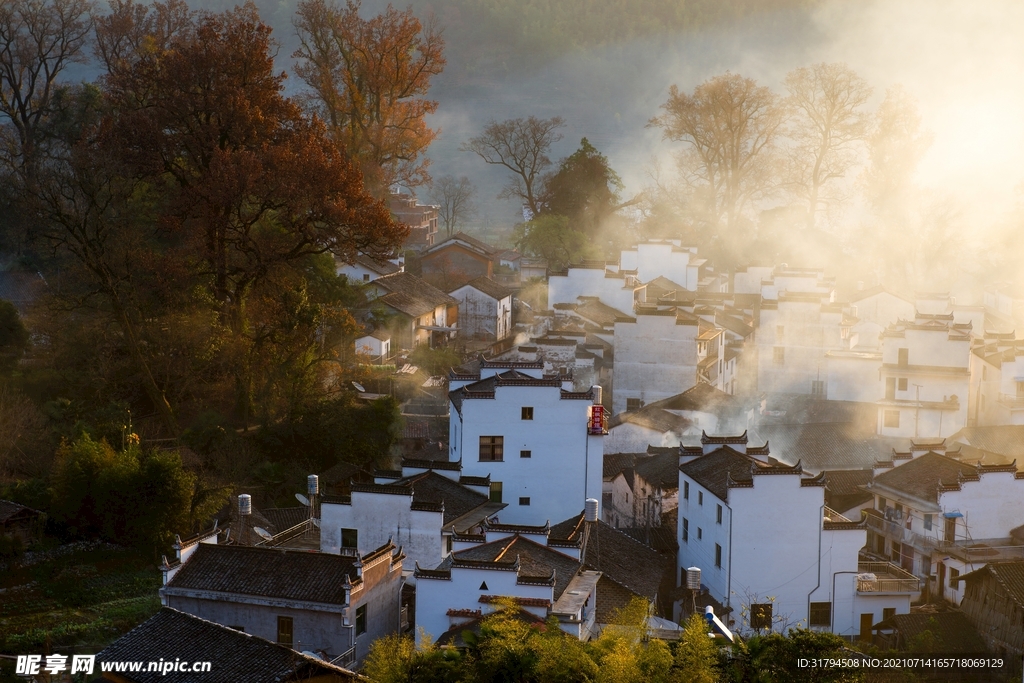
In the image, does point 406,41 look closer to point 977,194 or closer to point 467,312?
point 467,312

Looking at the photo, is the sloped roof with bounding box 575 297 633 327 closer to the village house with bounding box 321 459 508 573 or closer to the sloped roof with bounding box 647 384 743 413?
the sloped roof with bounding box 647 384 743 413

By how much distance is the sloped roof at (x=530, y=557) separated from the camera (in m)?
15.0

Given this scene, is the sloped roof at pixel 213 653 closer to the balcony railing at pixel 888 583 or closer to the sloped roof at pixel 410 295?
the balcony railing at pixel 888 583

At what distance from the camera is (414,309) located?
31.2 metres

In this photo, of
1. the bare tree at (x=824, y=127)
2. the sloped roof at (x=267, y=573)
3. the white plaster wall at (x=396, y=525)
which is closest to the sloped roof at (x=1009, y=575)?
the white plaster wall at (x=396, y=525)

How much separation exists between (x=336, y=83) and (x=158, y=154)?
34.5 ft

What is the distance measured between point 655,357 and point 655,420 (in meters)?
3.63

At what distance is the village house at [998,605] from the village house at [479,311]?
1894 centimetres

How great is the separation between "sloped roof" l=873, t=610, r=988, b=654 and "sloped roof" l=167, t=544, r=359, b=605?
8.26 m

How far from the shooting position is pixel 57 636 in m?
15.4

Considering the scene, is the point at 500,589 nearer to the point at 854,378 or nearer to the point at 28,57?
the point at 854,378

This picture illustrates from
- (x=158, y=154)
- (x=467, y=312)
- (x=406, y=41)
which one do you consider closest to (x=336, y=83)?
(x=406, y=41)

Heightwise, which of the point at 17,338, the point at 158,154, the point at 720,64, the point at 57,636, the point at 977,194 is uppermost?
the point at 720,64

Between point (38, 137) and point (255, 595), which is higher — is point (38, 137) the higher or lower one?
the higher one
